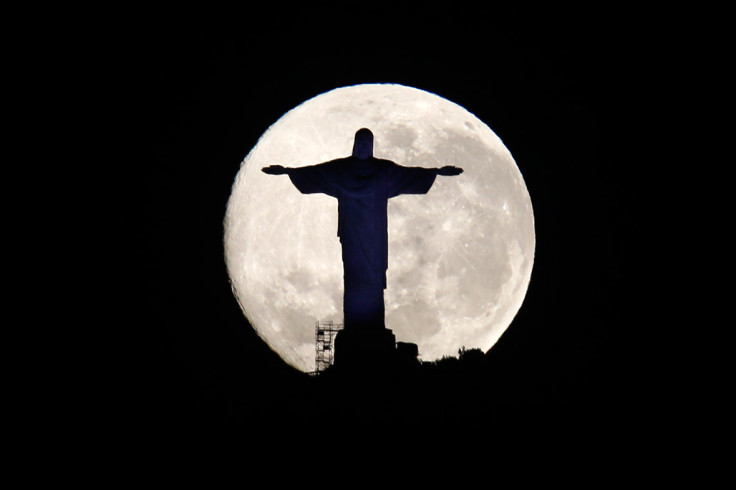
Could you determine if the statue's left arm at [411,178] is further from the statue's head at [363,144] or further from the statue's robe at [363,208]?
the statue's head at [363,144]

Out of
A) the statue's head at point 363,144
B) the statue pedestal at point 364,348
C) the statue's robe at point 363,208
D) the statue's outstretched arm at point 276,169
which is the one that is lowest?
the statue pedestal at point 364,348

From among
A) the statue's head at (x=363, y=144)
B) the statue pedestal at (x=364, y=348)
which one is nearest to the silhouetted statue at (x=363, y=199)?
the statue's head at (x=363, y=144)

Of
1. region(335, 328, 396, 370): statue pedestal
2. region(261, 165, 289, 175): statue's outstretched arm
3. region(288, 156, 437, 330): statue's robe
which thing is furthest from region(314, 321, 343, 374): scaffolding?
region(261, 165, 289, 175): statue's outstretched arm

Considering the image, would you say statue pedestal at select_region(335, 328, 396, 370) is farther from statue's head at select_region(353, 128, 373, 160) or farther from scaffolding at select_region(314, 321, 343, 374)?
statue's head at select_region(353, 128, 373, 160)

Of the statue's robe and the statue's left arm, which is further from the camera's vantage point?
the statue's left arm

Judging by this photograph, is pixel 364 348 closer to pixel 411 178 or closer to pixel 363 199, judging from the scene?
pixel 363 199
